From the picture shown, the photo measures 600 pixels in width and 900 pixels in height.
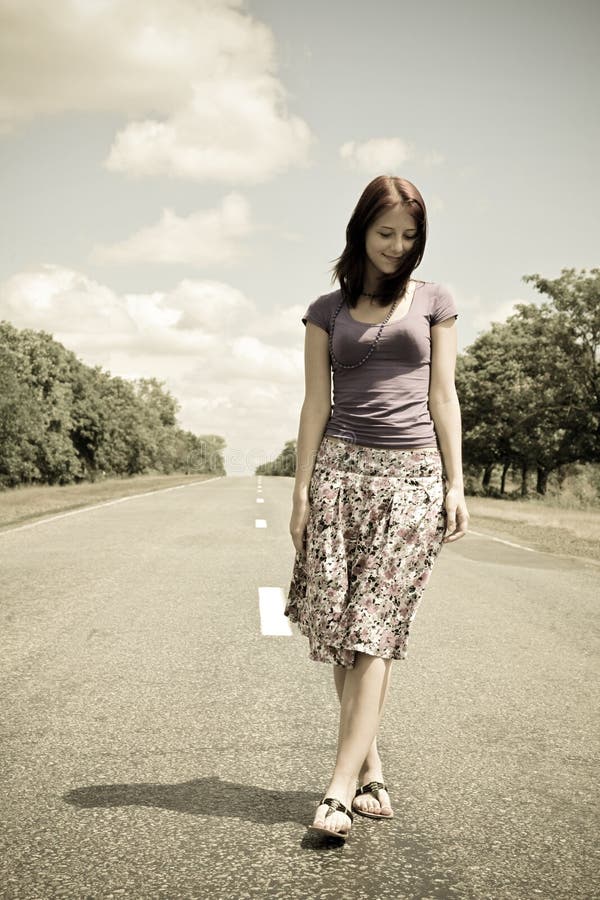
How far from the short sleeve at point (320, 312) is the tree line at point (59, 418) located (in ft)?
142

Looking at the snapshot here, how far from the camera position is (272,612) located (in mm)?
6898

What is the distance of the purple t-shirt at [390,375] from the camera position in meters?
2.94

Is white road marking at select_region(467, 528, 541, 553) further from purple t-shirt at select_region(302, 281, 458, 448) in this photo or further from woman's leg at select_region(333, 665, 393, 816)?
purple t-shirt at select_region(302, 281, 458, 448)

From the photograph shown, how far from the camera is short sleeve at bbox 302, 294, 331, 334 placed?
3033mm

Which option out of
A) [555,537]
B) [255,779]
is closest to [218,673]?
[255,779]

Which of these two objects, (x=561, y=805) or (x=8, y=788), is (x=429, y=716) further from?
(x=8, y=788)

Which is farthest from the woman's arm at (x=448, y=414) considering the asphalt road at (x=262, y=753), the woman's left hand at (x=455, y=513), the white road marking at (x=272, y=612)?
the white road marking at (x=272, y=612)

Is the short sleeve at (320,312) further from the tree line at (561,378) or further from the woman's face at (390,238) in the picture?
the tree line at (561,378)

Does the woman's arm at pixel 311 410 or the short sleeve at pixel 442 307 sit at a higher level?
the short sleeve at pixel 442 307

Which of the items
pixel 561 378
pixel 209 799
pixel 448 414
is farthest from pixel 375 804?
pixel 561 378

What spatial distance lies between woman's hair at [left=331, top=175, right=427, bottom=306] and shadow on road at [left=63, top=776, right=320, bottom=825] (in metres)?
1.82

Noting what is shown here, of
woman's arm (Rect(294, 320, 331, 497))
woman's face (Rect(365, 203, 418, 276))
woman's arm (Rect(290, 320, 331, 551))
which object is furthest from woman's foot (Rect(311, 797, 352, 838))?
woman's face (Rect(365, 203, 418, 276))

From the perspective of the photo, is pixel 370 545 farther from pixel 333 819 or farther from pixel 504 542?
pixel 504 542

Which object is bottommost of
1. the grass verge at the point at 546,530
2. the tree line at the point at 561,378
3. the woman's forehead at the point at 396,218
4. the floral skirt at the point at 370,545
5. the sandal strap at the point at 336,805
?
the sandal strap at the point at 336,805
